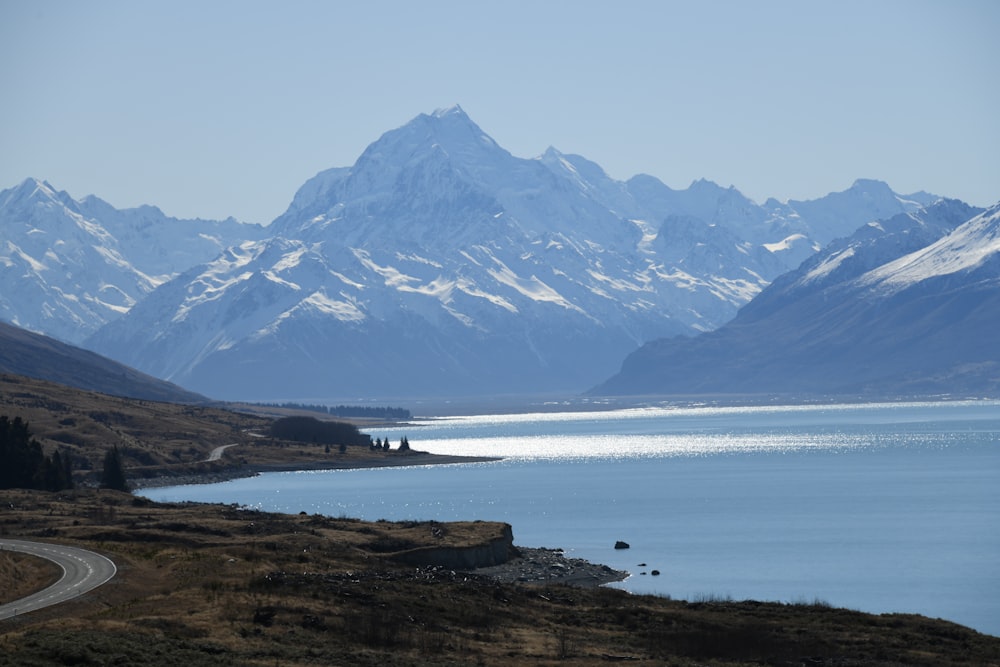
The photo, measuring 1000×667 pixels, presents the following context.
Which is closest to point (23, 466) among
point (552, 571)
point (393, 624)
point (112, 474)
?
point (112, 474)

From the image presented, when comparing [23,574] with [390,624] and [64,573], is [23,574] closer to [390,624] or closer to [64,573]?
[64,573]

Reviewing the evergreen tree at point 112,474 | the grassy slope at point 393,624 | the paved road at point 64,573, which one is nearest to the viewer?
the grassy slope at point 393,624

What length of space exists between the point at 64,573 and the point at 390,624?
16.8 metres

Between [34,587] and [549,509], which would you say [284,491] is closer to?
[549,509]

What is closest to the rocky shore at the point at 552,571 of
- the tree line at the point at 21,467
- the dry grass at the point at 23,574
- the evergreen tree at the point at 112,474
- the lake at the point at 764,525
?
the lake at the point at 764,525

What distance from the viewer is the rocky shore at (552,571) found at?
315ft

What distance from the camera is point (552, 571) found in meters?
101

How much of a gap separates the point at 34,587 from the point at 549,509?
99461 millimetres

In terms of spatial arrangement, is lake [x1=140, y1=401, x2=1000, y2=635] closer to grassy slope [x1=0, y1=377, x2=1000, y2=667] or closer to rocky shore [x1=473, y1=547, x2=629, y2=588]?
rocky shore [x1=473, y1=547, x2=629, y2=588]

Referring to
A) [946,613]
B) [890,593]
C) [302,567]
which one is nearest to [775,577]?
[890,593]

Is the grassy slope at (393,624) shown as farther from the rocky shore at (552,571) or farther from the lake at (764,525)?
the lake at (764,525)

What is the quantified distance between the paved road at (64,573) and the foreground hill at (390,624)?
2.75 feet

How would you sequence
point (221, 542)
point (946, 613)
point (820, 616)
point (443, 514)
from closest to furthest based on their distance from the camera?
point (820, 616) → point (946, 613) → point (221, 542) → point (443, 514)

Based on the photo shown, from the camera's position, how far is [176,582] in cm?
6950
